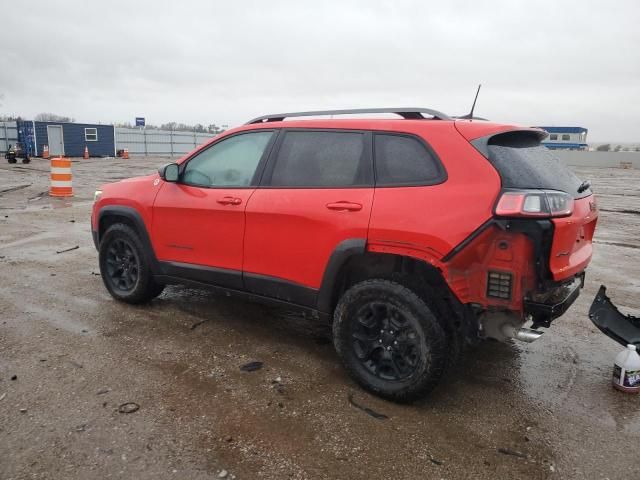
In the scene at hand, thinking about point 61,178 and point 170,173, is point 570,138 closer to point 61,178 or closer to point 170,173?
point 61,178

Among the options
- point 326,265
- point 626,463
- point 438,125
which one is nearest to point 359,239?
point 326,265

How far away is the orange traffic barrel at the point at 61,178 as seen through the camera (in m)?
12.7

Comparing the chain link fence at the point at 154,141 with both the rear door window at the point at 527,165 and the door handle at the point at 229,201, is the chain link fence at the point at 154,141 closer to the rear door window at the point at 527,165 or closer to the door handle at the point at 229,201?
the door handle at the point at 229,201

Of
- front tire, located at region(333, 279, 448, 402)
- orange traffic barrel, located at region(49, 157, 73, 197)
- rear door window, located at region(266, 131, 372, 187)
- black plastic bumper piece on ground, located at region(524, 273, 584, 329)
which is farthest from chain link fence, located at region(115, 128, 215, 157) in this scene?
black plastic bumper piece on ground, located at region(524, 273, 584, 329)

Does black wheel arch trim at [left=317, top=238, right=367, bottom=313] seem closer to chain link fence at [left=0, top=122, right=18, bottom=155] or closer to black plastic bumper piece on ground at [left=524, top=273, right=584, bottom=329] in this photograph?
black plastic bumper piece on ground at [left=524, top=273, right=584, bottom=329]

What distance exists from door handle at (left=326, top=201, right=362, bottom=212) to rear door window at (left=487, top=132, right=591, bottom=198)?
2.85 feet

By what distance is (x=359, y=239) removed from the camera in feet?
10.4

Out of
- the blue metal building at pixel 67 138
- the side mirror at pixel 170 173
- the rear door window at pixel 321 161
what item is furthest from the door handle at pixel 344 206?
the blue metal building at pixel 67 138

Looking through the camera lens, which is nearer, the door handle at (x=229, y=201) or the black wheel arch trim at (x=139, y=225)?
the door handle at (x=229, y=201)

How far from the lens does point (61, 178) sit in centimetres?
1277

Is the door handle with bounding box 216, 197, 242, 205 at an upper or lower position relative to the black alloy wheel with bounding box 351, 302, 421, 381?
upper

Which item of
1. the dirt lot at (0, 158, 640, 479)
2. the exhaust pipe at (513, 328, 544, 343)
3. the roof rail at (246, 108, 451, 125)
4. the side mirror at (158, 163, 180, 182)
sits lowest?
the dirt lot at (0, 158, 640, 479)

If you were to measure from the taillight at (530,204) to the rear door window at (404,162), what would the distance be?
1.40ft

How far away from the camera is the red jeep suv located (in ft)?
9.17
